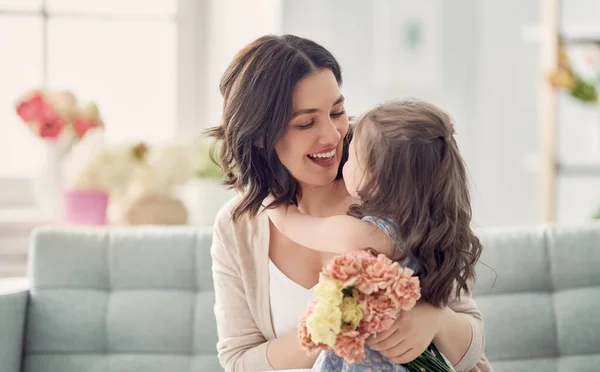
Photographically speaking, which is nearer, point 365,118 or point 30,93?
point 365,118

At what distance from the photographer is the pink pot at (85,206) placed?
2910 mm

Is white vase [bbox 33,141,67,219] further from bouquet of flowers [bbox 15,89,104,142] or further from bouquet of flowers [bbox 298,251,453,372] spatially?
bouquet of flowers [bbox 298,251,453,372]

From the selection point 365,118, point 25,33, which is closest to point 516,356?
point 365,118

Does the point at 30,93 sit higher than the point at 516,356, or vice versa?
the point at 30,93

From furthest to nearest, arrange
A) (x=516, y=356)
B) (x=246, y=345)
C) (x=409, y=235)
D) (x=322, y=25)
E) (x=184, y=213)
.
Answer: (x=322, y=25) < (x=184, y=213) < (x=516, y=356) < (x=246, y=345) < (x=409, y=235)

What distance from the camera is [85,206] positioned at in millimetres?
2916

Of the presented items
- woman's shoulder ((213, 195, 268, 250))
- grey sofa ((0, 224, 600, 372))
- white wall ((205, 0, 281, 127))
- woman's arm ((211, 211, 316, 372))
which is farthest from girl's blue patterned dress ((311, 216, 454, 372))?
white wall ((205, 0, 281, 127))

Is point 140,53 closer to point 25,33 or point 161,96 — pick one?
point 161,96

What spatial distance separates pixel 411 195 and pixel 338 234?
0.17 meters

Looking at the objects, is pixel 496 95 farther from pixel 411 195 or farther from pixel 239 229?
pixel 411 195

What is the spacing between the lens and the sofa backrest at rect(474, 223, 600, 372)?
7.84ft

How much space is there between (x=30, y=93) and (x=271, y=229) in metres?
1.34

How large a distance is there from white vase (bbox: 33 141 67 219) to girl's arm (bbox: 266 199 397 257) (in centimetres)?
147

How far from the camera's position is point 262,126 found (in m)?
1.93
